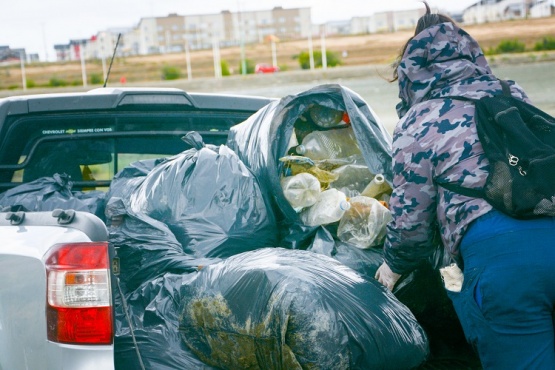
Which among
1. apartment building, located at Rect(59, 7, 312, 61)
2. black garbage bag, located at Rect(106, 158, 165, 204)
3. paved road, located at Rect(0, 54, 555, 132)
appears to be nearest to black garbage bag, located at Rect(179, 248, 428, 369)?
black garbage bag, located at Rect(106, 158, 165, 204)

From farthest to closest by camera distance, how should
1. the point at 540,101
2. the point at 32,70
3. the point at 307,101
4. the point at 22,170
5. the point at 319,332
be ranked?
1. the point at 32,70
2. the point at 540,101
3. the point at 22,170
4. the point at 307,101
5. the point at 319,332

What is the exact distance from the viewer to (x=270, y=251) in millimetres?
2648

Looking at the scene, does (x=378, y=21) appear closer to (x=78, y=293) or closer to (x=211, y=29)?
(x=211, y=29)

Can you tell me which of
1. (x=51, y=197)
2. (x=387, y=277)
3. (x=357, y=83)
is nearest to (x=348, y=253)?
(x=387, y=277)

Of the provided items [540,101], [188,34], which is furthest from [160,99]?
[188,34]

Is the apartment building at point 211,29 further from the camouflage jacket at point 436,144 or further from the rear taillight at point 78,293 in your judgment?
the rear taillight at point 78,293

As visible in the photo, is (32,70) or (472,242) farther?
(32,70)

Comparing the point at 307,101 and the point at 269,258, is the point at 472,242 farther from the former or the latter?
the point at 307,101

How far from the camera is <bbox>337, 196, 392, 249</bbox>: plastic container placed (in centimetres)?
306

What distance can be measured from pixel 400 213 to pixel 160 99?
185 cm

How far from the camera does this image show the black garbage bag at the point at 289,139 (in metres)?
3.19

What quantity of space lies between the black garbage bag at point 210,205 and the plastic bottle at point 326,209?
0.50 feet

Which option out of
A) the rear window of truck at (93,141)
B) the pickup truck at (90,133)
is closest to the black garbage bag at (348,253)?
the pickup truck at (90,133)

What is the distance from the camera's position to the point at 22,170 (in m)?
3.85
